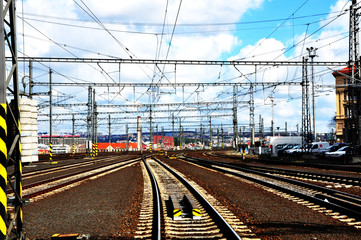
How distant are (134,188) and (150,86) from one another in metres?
26.4

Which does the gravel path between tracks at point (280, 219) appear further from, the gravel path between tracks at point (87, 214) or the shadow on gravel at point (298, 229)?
the gravel path between tracks at point (87, 214)

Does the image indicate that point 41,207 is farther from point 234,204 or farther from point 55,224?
point 234,204

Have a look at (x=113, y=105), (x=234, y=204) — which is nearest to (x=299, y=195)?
(x=234, y=204)

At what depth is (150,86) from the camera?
42.4 m

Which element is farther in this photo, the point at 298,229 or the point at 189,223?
the point at 189,223

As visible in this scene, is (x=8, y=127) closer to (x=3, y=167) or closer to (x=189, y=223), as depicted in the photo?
(x=3, y=167)

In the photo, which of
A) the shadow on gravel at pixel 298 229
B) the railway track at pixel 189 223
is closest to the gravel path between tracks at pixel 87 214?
the railway track at pixel 189 223

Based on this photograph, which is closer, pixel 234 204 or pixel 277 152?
pixel 234 204

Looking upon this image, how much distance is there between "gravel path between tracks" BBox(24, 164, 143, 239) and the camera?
858 cm

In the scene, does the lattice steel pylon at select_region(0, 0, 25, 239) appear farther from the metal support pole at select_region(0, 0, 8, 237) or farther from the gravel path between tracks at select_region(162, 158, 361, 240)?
the gravel path between tracks at select_region(162, 158, 361, 240)

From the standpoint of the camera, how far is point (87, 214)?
10617 mm

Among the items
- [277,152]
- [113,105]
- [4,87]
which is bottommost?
[277,152]

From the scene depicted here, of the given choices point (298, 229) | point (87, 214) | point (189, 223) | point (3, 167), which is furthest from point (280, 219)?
point (3, 167)

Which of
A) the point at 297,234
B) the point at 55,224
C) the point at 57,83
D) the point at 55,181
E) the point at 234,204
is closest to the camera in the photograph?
the point at 297,234
